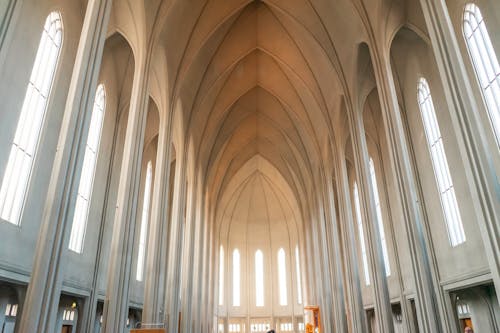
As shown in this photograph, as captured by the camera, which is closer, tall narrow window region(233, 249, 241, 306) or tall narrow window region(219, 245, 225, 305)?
tall narrow window region(219, 245, 225, 305)

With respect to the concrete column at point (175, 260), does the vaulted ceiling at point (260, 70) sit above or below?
above

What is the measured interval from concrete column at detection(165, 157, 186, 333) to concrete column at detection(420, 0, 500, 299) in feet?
40.6

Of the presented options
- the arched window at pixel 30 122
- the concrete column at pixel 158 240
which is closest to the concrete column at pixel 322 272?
the concrete column at pixel 158 240

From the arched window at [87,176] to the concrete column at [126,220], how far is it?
108 inches

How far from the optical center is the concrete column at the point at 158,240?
12328 mm

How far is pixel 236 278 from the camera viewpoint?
120 ft

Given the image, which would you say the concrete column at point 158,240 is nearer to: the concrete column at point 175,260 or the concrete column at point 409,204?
the concrete column at point 175,260

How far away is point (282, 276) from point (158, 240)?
2594cm

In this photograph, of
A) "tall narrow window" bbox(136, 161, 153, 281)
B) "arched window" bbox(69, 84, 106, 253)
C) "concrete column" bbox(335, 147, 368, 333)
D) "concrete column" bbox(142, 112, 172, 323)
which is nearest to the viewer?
"concrete column" bbox(142, 112, 172, 323)

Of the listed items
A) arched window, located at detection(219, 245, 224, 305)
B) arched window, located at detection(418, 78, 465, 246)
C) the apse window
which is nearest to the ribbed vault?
arched window, located at detection(418, 78, 465, 246)

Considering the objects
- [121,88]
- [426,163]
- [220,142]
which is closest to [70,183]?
[121,88]

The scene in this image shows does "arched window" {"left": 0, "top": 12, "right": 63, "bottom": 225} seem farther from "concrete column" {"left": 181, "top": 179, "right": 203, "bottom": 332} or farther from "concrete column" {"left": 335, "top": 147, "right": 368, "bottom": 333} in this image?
"concrete column" {"left": 335, "top": 147, "right": 368, "bottom": 333}

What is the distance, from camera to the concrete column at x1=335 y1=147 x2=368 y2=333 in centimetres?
1515

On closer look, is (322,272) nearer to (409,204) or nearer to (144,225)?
(144,225)
